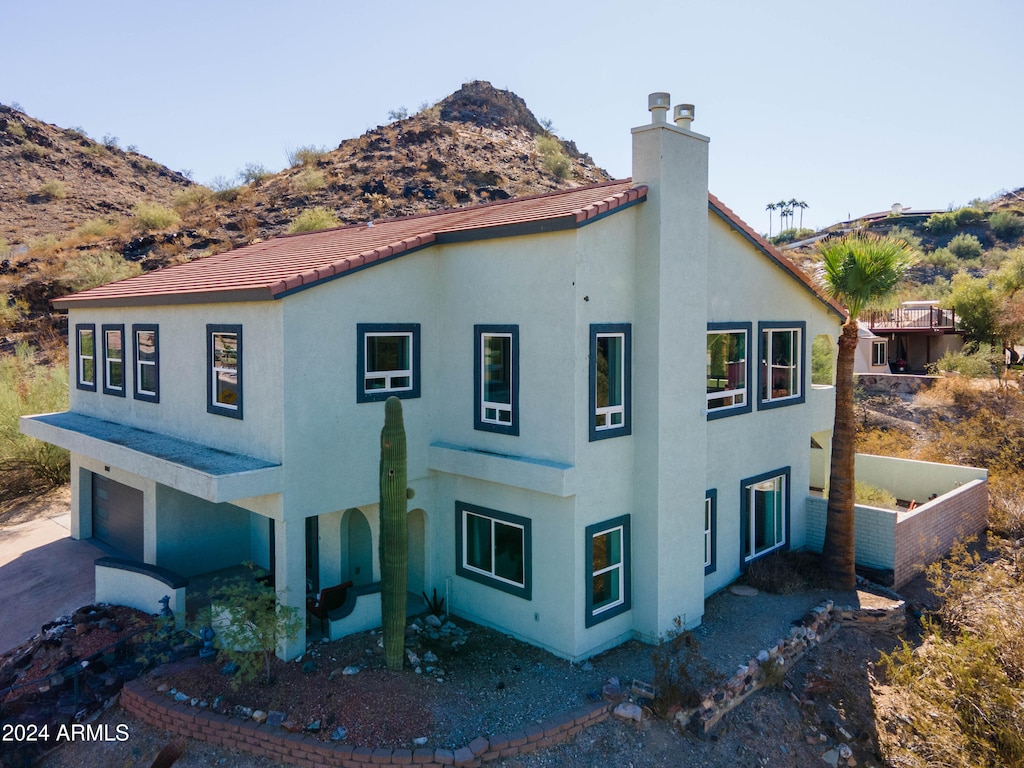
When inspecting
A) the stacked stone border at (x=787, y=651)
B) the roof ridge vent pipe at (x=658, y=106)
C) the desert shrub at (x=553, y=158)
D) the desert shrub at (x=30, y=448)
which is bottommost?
the stacked stone border at (x=787, y=651)

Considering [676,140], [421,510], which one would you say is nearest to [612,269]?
[676,140]

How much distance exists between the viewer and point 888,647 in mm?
13969

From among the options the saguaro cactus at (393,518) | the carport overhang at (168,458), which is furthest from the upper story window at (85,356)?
the saguaro cactus at (393,518)

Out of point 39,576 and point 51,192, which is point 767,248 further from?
point 51,192

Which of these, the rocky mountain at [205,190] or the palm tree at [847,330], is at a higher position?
the rocky mountain at [205,190]

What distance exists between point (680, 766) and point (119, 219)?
47.7 meters

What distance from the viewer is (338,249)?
47.3 ft

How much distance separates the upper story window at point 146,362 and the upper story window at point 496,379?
7.25 m

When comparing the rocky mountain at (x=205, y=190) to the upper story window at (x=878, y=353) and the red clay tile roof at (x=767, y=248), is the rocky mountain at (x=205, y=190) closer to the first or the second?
the upper story window at (x=878, y=353)

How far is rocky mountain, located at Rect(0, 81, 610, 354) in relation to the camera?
36.1 metres

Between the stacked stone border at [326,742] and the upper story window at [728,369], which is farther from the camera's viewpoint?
the upper story window at [728,369]

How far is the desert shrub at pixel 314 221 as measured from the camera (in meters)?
37.0

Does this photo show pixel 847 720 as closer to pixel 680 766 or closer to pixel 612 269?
pixel 680 766

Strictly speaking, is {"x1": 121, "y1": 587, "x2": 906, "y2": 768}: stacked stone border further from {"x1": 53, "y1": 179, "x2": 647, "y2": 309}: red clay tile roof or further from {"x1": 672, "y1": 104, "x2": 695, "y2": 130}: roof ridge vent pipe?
{"x1": 672, "y1": 104, "x2": 695, "y2": 130}: roof ridge vent pipe
